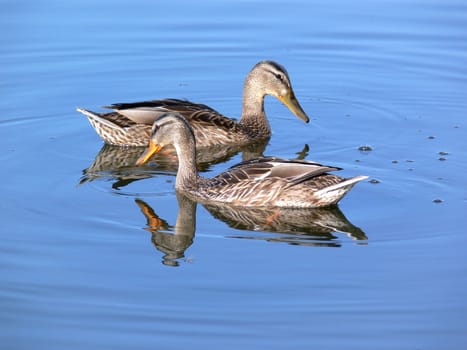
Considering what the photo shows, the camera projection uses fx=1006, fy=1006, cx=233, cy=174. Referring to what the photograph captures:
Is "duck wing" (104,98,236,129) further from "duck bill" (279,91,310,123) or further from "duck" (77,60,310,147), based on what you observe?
"duck bill" (279,91,310,123)

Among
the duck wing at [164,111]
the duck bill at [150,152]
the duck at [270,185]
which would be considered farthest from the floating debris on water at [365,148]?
the duck bill at [150,152]

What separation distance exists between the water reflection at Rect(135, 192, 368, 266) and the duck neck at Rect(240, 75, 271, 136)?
10.2 feet

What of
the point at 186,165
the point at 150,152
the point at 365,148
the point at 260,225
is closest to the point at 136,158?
the point at 150,152

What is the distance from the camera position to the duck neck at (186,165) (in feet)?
35.3

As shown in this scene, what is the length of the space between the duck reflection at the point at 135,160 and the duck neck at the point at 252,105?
42 cm

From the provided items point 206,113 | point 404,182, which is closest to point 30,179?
point 206,113

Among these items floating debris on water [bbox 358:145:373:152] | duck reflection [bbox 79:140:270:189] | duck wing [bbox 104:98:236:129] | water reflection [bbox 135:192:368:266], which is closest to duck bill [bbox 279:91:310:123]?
duck reflection [bbox 79:140:270:189]

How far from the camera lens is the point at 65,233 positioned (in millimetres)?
9383

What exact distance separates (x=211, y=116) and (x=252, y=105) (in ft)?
3.02

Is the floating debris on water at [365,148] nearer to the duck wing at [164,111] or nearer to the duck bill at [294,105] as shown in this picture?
the duck bill at [294,105]

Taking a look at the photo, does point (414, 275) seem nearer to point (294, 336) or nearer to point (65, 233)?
point (294, 336)

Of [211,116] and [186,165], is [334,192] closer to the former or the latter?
[186,165]

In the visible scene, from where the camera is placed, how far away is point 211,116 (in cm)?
1295

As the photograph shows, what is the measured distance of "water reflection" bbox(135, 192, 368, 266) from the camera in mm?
9234
